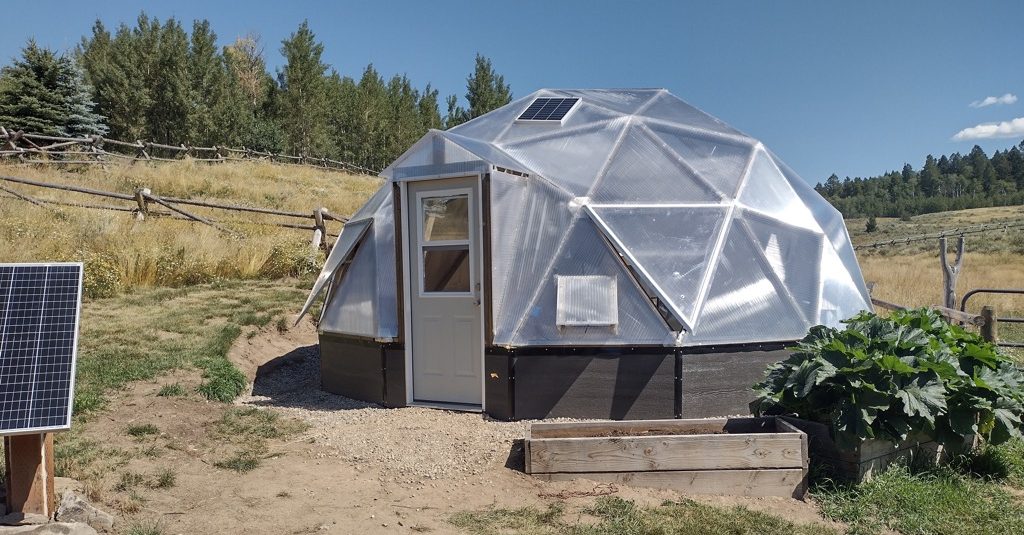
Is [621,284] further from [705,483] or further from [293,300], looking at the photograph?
[293,300]

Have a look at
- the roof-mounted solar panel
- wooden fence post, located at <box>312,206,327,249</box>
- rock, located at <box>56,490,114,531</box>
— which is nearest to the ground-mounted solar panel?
rock, located at <box>56,490,114,531</box>

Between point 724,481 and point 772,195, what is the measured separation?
15.6 feet

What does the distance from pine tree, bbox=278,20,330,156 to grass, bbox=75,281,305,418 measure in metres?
30.8

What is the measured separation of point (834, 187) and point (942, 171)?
50.2 feet

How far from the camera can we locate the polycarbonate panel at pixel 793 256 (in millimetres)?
8266

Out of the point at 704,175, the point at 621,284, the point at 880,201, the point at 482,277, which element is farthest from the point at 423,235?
the point at 880,201

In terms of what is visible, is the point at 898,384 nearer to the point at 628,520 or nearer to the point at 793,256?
the point at 628,520

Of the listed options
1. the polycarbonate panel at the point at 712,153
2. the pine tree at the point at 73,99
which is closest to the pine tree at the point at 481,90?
the pine tree at the point at 73,99

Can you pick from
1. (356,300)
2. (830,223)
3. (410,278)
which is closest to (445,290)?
(410,278)

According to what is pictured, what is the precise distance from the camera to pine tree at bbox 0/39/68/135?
1157 inches

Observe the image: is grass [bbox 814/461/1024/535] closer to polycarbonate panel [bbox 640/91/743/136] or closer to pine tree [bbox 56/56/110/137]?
polycarbonate panel [bbox 640/91/743/136]

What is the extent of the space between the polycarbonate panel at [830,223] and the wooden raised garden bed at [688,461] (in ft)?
14.6

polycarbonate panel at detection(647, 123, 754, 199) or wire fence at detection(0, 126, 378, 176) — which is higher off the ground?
wire fence at detection(0, 126, 378, 176)

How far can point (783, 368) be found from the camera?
6.29m
